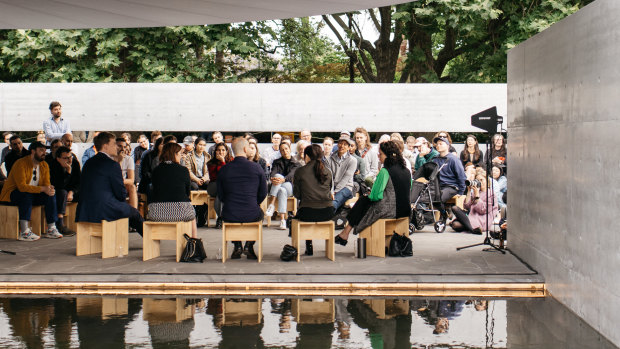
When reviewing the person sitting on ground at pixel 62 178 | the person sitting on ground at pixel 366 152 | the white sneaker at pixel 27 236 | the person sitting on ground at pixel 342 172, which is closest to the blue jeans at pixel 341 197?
the person sitting on ground at pixel 342 172

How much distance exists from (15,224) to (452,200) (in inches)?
298

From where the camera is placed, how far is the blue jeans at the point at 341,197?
13617 mm

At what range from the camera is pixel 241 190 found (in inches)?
409

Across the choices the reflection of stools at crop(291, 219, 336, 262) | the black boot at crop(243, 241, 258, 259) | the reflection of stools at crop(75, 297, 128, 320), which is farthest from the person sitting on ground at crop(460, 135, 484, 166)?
the reflection of stools at crop(75, 297, 128, 320)

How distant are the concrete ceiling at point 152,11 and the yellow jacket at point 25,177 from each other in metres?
2.47

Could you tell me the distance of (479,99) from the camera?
1920cm

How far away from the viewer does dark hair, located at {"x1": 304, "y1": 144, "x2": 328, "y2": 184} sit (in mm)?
10570

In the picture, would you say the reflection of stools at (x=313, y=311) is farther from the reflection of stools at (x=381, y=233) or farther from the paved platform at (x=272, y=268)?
the reflection of stools at (x=381, y=233)

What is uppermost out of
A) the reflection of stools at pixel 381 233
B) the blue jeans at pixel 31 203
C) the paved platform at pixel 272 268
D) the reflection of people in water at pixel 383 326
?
the blue jeans at pixel 31 203

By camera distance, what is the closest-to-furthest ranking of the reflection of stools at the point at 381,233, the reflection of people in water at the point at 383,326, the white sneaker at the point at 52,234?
the reflection of people in water at the point at 383,326 < the reflection of stools at the point at 381,233 < the white sneaker at the point at 52,234

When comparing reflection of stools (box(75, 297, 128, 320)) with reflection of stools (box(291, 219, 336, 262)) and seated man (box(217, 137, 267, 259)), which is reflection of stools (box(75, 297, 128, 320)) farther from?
reflection of stools (box(291, 219, 336, 262))

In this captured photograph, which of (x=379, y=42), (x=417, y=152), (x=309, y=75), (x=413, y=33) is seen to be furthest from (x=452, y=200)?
(x=309, y=75)

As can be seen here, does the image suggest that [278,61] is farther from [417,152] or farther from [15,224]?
[15,224]

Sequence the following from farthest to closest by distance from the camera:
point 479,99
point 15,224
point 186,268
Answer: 1. point 479,99
2. point 15,224
3. point 186,268
